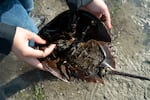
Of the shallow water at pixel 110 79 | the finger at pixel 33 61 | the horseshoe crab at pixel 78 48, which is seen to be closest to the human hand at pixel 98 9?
the horseshoe crab at pixel 78 48

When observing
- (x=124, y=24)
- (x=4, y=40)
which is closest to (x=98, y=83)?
(x=124, y=24)

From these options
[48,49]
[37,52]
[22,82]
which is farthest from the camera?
[22,82]

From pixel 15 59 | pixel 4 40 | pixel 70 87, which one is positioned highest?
pixel 4 40

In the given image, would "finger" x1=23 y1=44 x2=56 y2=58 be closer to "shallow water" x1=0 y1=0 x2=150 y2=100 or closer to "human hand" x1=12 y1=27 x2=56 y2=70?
"human hand" x1=12 y1=27 x2=56 y2=70

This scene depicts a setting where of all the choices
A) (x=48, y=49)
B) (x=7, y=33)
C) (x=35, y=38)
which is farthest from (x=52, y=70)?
(x=7, y=33)

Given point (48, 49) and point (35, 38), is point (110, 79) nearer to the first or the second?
point (48, 49)

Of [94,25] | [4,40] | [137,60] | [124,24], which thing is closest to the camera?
[4,40]

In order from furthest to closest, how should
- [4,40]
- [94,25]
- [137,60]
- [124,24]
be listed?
1. [124,24]
2. [137,60]
3. [94,25]
4. [4,40]

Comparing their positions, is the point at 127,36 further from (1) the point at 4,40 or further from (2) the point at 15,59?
(1) the point at 4,40
